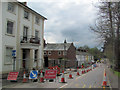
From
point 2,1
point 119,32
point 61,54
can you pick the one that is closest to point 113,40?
point 119,32

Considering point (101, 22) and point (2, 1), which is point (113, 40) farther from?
point (2, 1)

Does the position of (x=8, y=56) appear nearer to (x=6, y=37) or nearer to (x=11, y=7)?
(x=6, y=37)

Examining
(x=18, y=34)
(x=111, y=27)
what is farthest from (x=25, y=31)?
(x=111, y=27)

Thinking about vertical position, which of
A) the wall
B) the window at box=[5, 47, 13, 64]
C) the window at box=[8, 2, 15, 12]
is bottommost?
the window at box=[5, 47, 13, 64]

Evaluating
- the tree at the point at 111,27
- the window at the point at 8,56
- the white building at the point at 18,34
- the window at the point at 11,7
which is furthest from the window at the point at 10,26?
the tree at the point at 111,27

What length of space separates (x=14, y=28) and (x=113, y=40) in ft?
41.6

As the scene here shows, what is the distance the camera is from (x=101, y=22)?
16688 mm

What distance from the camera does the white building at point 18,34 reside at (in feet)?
59.1

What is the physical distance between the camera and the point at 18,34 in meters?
20.7

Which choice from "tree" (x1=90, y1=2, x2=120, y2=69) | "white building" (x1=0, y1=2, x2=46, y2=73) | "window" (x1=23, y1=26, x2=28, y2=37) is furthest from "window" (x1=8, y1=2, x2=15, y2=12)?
"tree" (x1=90, y1=2, x2=120, y2=69)

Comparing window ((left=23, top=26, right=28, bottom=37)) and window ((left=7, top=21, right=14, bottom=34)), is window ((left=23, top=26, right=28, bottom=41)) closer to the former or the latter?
window ((left=23, top=26, right=28, bottom=37))

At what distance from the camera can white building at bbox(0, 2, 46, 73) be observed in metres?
18.0

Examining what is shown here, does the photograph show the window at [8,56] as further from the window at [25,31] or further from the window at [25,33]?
the window at [25,31]

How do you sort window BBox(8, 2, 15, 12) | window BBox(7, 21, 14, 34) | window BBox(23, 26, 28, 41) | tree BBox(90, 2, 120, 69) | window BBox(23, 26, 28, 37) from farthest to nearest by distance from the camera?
window BBox(23, 26, 28, 37) → window BBox(23, 26, 28, 41) → window BBox(8, 2, 15, 12) → window BBox(7, 21, 14, 34) → tree BBox(90, 2, 120, 69)
